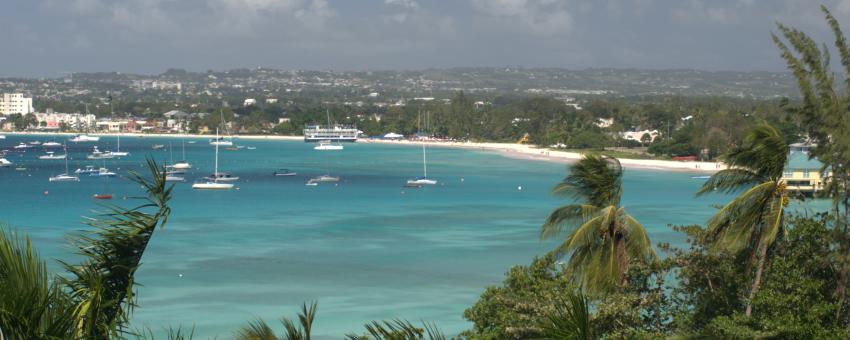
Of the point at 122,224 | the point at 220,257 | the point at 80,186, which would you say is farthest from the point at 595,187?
the point at 80,186

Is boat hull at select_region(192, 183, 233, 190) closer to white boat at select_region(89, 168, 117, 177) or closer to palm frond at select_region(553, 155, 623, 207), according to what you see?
white boat at select_region(89, 168, 117, 177)

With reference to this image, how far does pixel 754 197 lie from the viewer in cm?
1052

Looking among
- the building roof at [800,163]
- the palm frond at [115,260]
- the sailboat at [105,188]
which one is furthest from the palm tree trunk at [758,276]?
the sailboat at [105,188]

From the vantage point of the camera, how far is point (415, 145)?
479ft

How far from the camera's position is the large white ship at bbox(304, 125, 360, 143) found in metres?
151

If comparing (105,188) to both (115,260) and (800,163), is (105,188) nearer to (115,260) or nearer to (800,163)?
(800,163)

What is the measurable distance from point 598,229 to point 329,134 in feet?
462

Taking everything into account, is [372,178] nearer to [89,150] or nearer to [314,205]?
[314,205]

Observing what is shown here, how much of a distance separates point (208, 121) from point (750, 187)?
6804 inches

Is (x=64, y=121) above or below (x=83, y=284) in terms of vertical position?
below

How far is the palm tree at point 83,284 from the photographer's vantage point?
14.6ft

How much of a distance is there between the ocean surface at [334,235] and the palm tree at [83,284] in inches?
176

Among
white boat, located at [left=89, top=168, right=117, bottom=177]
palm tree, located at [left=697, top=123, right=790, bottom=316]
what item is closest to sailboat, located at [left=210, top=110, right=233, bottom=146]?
white boat, located at [left=89, top=168, right=117, bottom=177]

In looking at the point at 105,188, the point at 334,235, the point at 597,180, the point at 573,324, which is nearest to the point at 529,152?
the point at 105,188
